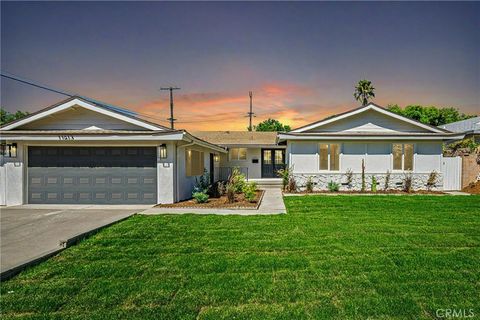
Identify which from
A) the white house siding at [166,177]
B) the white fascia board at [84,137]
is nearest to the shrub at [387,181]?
the white house siding at [166,177]

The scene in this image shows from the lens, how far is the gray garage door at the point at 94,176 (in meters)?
10.6

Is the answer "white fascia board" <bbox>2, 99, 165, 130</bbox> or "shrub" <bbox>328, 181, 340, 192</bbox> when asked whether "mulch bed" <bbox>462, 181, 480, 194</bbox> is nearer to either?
"shrub" <bbox>328, 181, 340, 192</bbox>

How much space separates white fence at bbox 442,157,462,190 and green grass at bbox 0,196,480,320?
8844 millimetres

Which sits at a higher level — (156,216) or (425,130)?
(425,130)

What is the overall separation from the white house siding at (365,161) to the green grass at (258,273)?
7.11m

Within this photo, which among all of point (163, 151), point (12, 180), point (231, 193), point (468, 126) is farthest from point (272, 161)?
point (468, 126)

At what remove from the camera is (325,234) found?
20.4ft

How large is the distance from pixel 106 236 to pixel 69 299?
2.83 m

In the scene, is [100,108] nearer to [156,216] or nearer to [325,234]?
[156,216]

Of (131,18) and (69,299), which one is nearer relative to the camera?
(69,299)

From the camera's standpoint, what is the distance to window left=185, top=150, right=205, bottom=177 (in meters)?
12.2

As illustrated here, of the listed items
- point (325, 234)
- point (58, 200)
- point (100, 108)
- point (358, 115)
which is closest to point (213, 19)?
point (100, 108)

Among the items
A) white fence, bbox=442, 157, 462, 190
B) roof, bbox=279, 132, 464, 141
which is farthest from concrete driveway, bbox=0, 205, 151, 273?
white fence, bbox=442, 157, 462, 190

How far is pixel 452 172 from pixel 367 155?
185 inches
